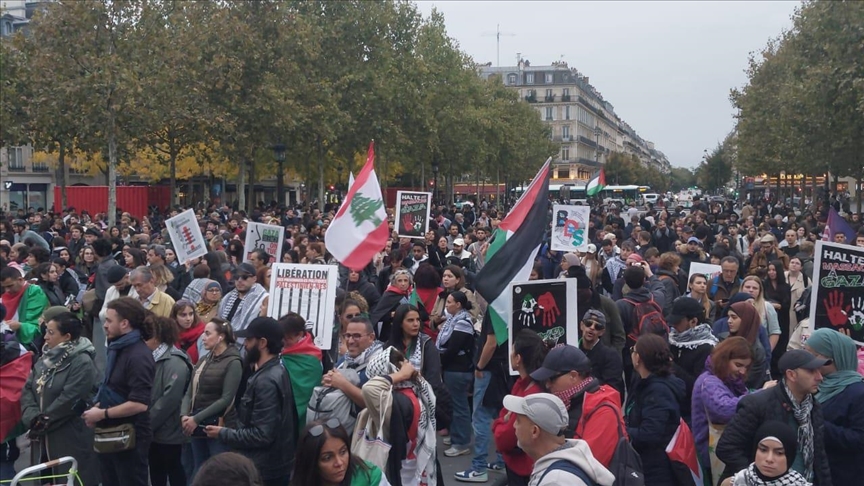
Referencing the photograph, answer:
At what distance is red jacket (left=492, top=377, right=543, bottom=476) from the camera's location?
5.20m

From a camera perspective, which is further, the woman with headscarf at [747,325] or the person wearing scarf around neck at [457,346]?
the person wearing scarf around neck at [457,346]

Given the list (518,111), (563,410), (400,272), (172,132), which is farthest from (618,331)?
(518,111)

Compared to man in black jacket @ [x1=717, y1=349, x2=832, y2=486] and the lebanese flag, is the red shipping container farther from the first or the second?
man in black jacket @ [x1=717, y1=349, x2=832, y2=486]

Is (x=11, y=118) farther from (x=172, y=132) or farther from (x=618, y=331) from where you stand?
(x=618, y=331)

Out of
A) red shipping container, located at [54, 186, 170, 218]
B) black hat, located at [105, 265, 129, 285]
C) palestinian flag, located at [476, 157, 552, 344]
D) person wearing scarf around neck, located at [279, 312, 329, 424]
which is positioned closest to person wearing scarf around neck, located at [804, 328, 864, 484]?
palestinian flag, located at [476, 157, 552, 344]

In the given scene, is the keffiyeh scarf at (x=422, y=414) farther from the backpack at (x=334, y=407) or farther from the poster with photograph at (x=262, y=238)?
the poster with photograph at (x=262, y=238)

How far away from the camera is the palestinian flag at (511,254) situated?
25.4 ft

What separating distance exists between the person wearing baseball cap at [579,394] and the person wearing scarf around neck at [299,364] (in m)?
1.73

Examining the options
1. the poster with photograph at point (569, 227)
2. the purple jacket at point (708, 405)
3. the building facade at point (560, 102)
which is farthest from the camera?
the building facade at point (560, 102)

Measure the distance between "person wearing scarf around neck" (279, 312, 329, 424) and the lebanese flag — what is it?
11.1 ft

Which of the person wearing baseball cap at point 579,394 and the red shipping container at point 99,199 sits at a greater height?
the red shipping container at point 99,199

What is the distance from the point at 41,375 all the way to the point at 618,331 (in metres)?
4.57

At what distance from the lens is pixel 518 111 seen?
77.4 metres

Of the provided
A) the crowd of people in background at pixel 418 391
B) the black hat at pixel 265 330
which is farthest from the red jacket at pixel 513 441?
the black hat at pixel 265 330
